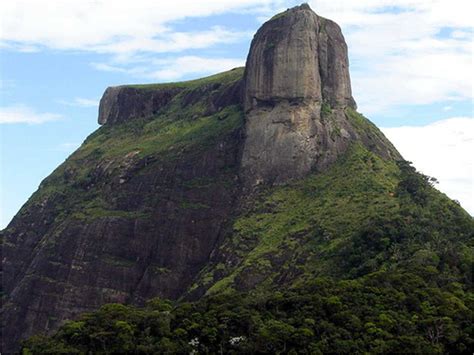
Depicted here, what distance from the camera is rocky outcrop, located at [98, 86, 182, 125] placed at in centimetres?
13100

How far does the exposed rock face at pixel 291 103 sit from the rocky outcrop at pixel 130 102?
30106mm

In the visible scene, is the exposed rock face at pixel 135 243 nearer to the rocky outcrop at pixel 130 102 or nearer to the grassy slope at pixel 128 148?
the grassy slope at pixel 128 148

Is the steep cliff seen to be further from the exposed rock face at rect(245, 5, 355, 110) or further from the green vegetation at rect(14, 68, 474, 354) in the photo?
the green vegetation at rect(14, 68, 474, 354)

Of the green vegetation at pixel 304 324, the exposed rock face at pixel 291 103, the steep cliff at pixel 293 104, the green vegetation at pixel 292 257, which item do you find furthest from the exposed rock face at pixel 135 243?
the green vegetation at pixel 304 324

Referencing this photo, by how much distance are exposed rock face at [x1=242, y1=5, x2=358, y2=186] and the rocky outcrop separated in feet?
98.8

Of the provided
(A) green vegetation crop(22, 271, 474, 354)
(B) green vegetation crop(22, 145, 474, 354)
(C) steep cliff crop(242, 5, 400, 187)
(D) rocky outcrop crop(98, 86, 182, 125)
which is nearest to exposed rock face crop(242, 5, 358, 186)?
(C) steep cliff crop(242, 5, 400, 187)

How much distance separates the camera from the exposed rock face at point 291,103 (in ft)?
321

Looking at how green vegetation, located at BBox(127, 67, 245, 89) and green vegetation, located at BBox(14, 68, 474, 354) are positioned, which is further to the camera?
green vegetation, located at BBox(127, 67, 245, 89)

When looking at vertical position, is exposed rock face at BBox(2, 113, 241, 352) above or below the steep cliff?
below

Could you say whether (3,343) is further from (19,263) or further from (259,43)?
(259,43)

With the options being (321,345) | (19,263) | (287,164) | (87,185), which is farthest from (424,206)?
(19,263)

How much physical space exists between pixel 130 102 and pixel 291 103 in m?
43.6

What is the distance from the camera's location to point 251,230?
92188mm

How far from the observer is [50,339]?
6494 centimetres
